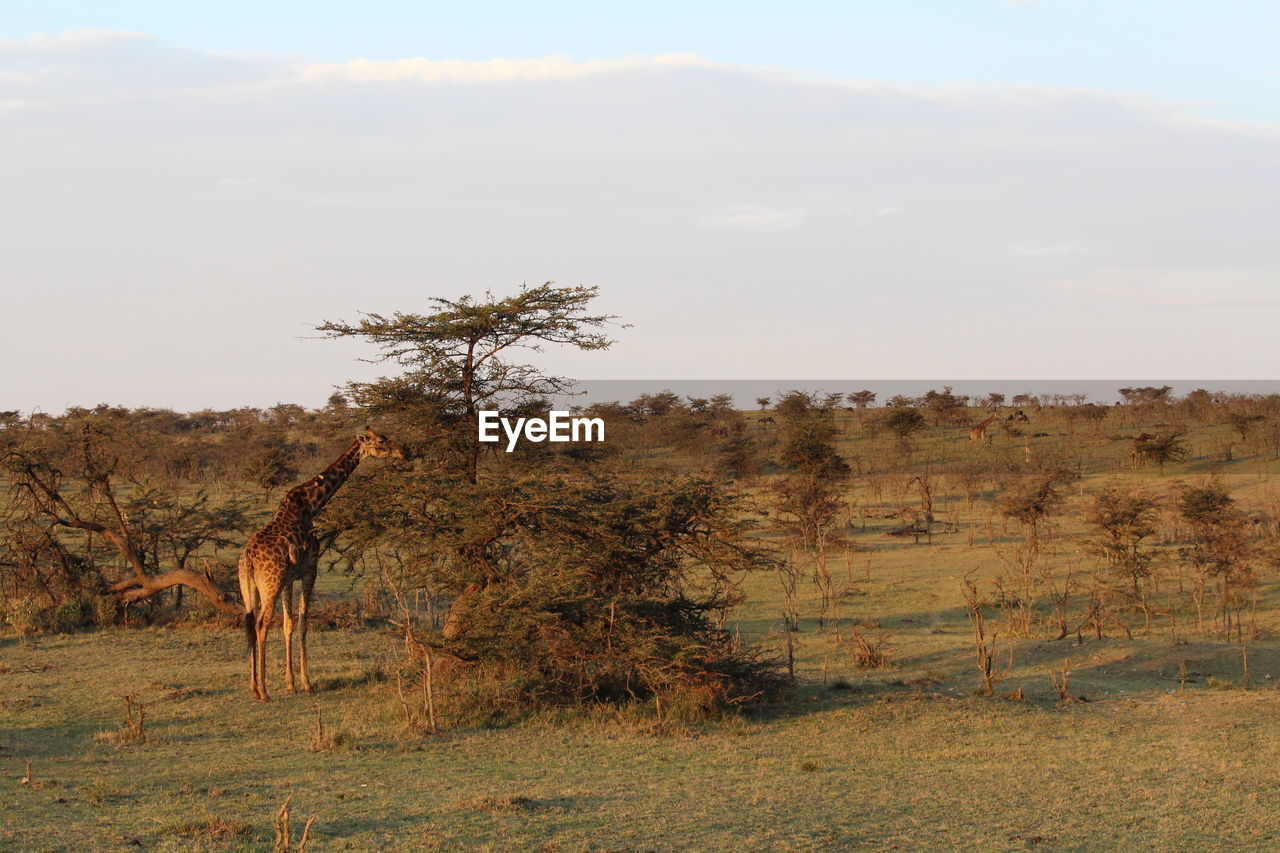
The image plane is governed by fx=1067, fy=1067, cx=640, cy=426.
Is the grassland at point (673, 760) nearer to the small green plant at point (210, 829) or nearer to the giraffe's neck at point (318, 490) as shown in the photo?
the small green plant at point (210, 829)

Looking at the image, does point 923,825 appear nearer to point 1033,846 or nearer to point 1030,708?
point 1033,846

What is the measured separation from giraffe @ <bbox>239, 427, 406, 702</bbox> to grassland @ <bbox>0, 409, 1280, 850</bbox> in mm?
576

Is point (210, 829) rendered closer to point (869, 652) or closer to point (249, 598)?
point (249, 598)

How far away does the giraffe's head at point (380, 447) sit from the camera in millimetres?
14414

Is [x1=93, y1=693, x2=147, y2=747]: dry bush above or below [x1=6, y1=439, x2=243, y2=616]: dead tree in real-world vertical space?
below

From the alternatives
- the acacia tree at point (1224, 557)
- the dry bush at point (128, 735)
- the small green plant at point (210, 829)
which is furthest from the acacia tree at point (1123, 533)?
the small green plant at point (210, 829)

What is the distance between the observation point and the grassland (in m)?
7.75

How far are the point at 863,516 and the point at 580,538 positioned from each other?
2494 centimetres

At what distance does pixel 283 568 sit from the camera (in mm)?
13078

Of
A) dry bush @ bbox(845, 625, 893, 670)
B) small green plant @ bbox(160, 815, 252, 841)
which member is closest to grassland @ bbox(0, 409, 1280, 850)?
small green plant @ bbox(160, 815, 252, 841)

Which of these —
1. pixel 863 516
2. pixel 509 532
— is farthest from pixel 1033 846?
pixel 863 516

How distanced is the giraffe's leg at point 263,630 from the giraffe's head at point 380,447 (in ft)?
7.65

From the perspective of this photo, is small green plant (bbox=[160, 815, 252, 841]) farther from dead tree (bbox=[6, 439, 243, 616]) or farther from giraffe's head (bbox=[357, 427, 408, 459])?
dead tree (bbox=[6, 439, 243, 616])

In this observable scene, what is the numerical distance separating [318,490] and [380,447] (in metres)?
0.99
